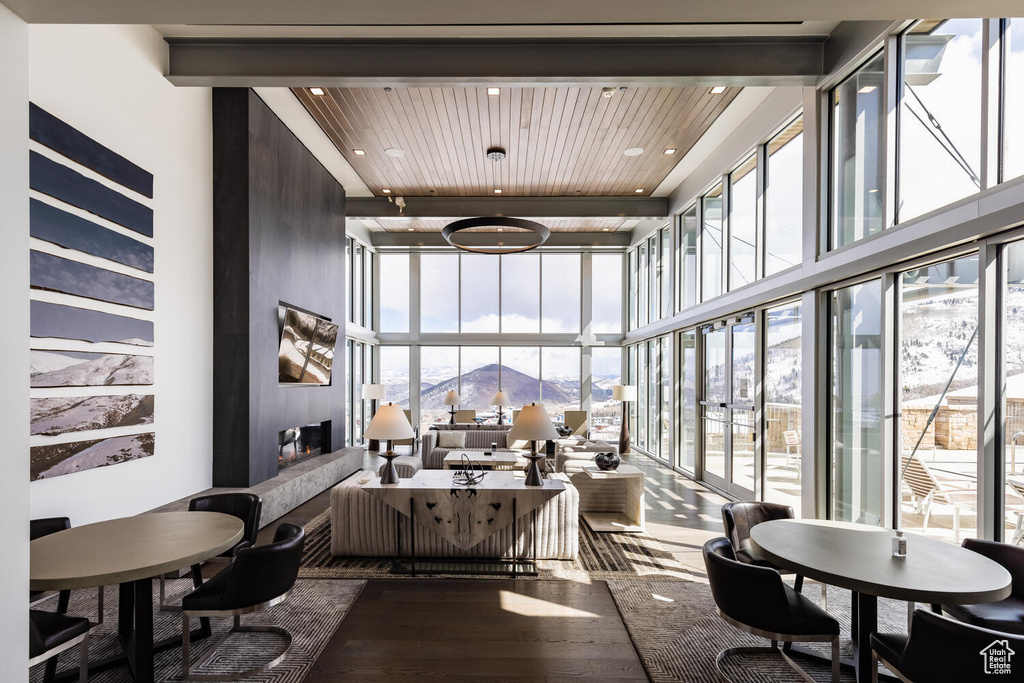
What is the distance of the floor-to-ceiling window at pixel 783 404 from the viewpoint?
5591mm

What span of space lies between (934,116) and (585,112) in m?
3.43

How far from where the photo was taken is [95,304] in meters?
3.83

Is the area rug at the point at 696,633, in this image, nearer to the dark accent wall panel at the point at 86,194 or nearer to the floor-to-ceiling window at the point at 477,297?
the dark accent wall panel at the point at 86,194

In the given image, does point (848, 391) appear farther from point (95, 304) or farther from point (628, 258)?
point (628, 258)

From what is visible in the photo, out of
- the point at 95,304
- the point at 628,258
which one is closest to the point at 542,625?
the point at 95,304

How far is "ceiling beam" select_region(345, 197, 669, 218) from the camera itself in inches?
375

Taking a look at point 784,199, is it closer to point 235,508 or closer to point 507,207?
point 507,207

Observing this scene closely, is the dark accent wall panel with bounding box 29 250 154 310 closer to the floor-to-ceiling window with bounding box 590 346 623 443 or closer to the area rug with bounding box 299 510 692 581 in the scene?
the area rug with bounding box 299 510 692 581

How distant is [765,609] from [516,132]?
594 centimetres

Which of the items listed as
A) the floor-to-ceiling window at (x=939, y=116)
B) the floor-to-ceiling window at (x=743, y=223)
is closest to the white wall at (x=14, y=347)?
the floor-to-ceiling window at (x=939, y=116)

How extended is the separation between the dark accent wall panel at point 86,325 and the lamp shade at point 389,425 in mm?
2124

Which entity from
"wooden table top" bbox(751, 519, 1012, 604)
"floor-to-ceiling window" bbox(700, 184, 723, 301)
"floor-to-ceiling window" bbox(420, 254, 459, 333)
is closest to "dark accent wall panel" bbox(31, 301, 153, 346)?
"wooden table top" bbox(751, 519, 1012, 604)

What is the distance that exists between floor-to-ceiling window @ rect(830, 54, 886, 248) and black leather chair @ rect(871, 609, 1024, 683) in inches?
131

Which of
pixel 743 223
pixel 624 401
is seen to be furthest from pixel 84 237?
pixel 624 401
